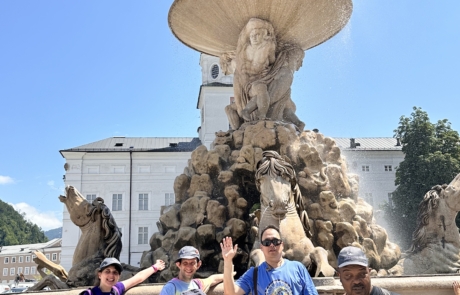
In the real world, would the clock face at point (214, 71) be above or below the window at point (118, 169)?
above

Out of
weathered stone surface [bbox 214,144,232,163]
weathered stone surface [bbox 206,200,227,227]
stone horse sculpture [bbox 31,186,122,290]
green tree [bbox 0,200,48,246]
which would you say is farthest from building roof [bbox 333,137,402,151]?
green tree [bbox 0,200,48,246]

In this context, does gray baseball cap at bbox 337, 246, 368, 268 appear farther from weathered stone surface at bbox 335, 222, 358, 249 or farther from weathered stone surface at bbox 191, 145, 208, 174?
weathered stone surface at bbox 191, 145, 208, 174

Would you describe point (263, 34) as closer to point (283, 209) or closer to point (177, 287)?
point (283, 209)

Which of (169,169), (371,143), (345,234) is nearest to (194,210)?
(345,234)

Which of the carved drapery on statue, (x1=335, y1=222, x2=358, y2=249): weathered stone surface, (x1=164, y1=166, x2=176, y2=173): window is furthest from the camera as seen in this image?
(x1=164, y1=166, x2=176, y2=173): window

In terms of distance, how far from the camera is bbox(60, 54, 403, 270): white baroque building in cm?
4122

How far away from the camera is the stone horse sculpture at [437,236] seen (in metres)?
7.16

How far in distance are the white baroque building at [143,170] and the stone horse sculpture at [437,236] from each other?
106ft

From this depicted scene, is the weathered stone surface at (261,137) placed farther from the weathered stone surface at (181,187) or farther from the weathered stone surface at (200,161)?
the weathered stone surface at (181,187)

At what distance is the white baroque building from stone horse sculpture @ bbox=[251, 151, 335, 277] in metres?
34.1

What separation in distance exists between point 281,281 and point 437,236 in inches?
204

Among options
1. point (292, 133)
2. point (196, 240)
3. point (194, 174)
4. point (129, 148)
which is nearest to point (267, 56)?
point (292, 133)

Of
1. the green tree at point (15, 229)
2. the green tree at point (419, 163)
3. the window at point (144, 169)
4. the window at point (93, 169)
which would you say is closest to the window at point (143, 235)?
the window at point (144, 169)

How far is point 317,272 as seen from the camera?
559 cm
